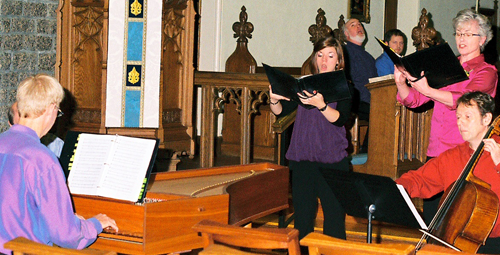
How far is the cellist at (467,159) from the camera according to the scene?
119 inches

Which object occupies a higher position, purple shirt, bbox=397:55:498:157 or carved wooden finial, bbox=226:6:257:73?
carved wooden finial, bbox=226:6:257:73

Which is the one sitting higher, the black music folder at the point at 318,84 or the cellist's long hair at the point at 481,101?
the black music folder at the point at 318,84

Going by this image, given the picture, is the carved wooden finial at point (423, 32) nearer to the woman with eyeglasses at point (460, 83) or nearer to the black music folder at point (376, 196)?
the woman with eyeglasses at point (460, 83)

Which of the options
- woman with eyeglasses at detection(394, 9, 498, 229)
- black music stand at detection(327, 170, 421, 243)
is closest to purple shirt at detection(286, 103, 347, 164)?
woman with eyeglasses at detection(394, 9, 498, 229)

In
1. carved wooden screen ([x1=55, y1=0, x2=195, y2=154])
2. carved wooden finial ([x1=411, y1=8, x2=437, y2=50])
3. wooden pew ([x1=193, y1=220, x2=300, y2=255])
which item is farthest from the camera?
carved wooden finial ([x1=411, y1=8, x2=437, y2=50])

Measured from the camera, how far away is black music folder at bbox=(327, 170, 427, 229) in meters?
2.80

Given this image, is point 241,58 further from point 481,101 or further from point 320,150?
point 481,101

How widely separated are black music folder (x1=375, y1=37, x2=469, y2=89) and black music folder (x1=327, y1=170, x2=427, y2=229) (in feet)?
2.61

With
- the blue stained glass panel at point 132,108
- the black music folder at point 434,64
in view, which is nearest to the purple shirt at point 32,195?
the black music folder at point 434,64

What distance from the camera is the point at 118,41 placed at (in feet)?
19.6

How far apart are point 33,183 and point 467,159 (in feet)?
6.38

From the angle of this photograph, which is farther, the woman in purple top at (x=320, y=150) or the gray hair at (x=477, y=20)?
the woman in purple top at (x=320, y=150)

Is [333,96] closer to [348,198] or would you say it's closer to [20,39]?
[348,198]

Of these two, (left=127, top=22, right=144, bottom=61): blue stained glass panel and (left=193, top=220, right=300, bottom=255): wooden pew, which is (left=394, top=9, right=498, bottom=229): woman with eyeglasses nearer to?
(left=193, top=220, right=300, bottom=255): wooden pew
